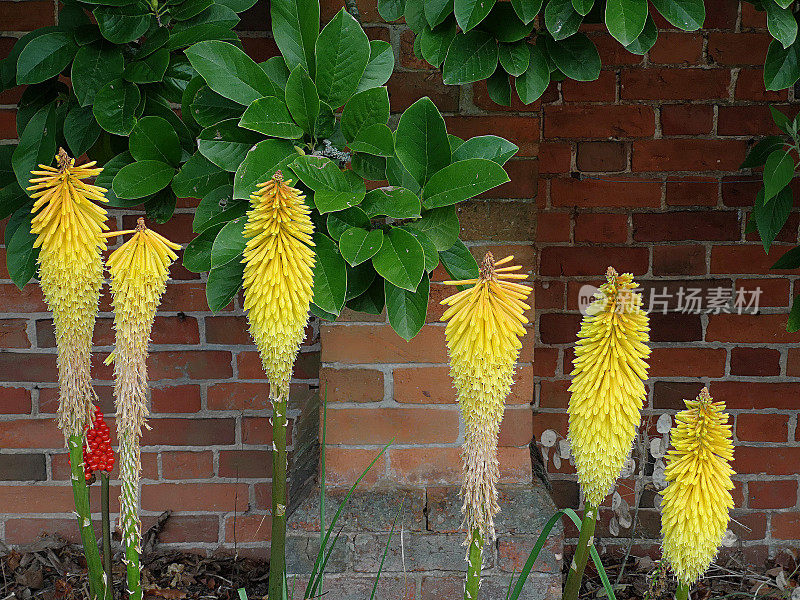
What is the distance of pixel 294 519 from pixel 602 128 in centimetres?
121

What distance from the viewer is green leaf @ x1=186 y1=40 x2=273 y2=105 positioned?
1115 millimetres

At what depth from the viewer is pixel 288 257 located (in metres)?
0.86

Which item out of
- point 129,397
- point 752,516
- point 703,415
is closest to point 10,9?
point 129,397

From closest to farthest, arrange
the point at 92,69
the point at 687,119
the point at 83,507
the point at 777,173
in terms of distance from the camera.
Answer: the point at 83,507 < the point at 92,69 < the point at 777,173 < the point at 687,119

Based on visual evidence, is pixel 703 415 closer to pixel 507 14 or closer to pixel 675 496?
pixel 675 496

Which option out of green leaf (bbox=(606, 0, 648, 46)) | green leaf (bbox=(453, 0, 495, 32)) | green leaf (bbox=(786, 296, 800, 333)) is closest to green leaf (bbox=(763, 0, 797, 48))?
green leaf (bbox=(606, 0, 648, 46))

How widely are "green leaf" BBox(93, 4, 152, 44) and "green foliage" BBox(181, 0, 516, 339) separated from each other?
0.52 ft

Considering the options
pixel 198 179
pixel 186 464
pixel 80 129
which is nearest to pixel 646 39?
pixel 198 179

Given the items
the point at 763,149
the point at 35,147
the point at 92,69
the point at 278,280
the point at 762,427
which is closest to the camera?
the point at 278,280

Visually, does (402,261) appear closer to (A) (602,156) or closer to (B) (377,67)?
(B) (377,67)

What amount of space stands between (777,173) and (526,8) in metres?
0.73

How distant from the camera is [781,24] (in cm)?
122

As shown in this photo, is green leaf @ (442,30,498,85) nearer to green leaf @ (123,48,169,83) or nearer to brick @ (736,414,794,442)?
green leaf @ (123,48,169,83)

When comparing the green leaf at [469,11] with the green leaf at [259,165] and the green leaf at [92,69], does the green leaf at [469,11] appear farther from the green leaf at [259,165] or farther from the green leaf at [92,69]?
the green leaf at [92,69]
